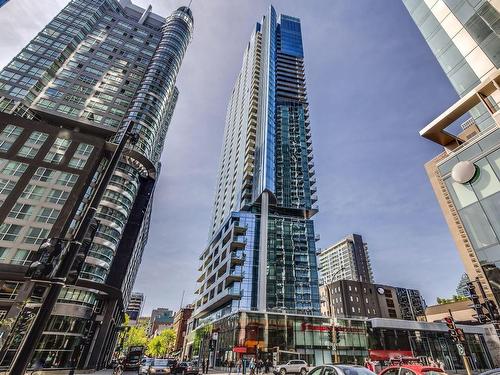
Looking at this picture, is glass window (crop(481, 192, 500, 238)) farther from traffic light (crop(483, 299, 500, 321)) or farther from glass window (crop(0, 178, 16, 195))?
glass window (crop(0, 178, 16, 195))

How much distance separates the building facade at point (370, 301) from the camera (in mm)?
81688

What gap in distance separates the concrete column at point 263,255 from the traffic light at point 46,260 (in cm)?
4791

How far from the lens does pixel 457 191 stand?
A: 47.3ft

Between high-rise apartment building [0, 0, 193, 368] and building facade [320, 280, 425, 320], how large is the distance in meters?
61.3

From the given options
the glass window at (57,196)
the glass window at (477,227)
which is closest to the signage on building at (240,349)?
the glass window at (57,196)

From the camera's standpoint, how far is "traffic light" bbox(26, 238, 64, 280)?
6.17 m

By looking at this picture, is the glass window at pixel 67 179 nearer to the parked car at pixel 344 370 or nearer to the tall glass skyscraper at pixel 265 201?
the tall glass skyscraper at pixel 265 201

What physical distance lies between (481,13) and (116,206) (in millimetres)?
47193

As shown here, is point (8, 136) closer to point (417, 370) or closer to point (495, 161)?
point (417, 370)

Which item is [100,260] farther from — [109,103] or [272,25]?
[272,25]

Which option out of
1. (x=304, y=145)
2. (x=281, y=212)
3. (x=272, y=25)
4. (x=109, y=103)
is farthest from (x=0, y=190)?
(x=272, y=25)

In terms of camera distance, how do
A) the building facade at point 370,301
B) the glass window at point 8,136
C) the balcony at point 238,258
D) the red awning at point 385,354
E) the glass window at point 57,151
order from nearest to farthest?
the glass window at point 8,136 < the glass window at point 57,151 < the red awning at point 385,354 < the balcony at point 238,258 < the building facade at point 370,301

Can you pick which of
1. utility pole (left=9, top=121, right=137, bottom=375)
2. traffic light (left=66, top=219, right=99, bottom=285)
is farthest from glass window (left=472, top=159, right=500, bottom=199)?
traffic light (left=66, top=219, right=99, bottom=285)

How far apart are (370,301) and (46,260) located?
95712 millimetres
